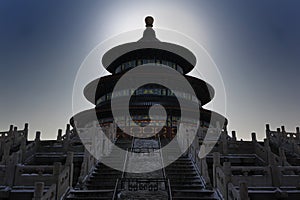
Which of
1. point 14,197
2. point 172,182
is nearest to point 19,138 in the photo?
point 14,197

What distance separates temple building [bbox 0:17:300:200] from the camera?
390 inches

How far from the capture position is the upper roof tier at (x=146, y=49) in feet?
115

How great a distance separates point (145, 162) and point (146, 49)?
2329 centimetres

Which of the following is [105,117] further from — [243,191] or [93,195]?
[243,191]

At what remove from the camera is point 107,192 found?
31.7ft

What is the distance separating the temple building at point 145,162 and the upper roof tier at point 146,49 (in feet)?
20.6

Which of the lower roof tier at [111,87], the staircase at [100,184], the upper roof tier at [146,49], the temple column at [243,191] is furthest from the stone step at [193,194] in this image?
the upper roof tier at [146,49]

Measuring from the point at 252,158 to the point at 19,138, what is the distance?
1587cm

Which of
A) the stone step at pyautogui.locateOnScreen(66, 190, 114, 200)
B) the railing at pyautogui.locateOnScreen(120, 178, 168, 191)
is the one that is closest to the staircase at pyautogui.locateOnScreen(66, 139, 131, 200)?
the stone step at pyautogui.locateOnScreen(66, 190, 114, 200)

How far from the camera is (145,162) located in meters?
13.6

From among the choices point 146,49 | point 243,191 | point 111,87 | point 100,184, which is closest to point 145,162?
point 100,184

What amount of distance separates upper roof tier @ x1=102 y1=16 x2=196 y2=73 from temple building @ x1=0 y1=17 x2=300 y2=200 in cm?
629

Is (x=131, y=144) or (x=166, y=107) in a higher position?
(x=166, y=107)

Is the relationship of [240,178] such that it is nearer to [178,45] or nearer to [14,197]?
[14,197]
